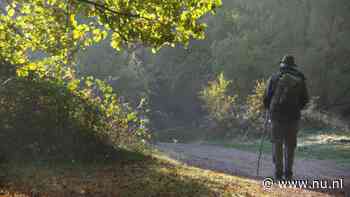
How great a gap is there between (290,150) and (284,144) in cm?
20

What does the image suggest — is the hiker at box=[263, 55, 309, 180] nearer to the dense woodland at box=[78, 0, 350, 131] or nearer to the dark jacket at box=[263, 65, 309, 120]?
the dark jacket at box=[263, 65, 309, 120]

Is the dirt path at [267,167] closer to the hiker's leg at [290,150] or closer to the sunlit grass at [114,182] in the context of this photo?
the hiker's leg at [290,150]

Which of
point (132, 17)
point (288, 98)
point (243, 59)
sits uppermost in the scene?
point (243, 59)

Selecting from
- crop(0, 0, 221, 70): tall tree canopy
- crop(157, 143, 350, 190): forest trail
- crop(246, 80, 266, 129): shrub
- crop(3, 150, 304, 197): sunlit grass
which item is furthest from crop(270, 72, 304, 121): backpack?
crop(246, 80, 266, 129): shrub

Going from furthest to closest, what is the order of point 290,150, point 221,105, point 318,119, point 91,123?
point 221,105 → point 318,119 → point 91,123 → point 290,150

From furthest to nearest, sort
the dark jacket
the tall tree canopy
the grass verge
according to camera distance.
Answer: the dark jacket → the tall tree canopy → the grass verge

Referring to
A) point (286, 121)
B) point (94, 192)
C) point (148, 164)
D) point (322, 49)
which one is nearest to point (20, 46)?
point (94, 192)

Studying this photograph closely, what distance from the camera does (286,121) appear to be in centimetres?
950

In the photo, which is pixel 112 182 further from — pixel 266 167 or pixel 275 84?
pixel 266 167

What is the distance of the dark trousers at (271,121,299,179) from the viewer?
30.8ft

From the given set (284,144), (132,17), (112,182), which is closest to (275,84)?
(284,144)

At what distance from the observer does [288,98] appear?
9477 millimetres

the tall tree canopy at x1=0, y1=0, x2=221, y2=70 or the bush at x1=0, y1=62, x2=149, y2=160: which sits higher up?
the tall tree canopy at x1=0, y1=0, x2=221, y2=70

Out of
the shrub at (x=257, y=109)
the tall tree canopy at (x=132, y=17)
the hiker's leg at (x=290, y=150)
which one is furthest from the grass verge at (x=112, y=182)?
the shrub at (x=257, y=109)
